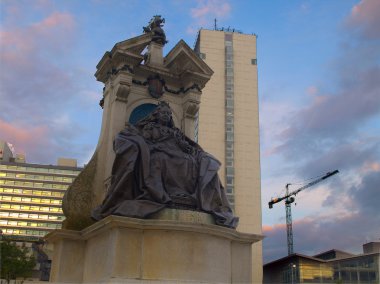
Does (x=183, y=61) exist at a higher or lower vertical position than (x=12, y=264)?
higher

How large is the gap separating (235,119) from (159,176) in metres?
83.4

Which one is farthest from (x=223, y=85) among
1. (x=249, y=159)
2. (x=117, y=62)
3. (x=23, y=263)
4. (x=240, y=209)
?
(x=117, y=62)

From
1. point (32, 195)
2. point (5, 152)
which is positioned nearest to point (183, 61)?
point (32, 195)

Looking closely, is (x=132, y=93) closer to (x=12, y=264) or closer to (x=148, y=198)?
(x=148, y=198)

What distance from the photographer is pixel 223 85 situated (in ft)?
321

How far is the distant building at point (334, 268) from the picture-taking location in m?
52.2

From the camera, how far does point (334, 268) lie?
2235 inches

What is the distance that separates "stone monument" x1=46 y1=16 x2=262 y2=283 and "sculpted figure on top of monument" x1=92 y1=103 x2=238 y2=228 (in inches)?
1.2

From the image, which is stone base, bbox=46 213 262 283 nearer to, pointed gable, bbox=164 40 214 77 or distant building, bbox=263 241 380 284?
pointed gable, bbox=164 40 214 77

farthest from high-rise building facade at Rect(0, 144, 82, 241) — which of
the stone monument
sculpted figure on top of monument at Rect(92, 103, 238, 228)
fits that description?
sculpted figure on top of monument at Rect(92, 103, 238, 228)

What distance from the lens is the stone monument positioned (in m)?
11.5

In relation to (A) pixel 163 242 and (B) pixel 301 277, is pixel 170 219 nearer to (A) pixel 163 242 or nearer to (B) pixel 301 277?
(A) pixel 163 242

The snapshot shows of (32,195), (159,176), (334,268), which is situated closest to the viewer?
(159,176)

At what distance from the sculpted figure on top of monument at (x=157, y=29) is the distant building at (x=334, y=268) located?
41433 millimetres
